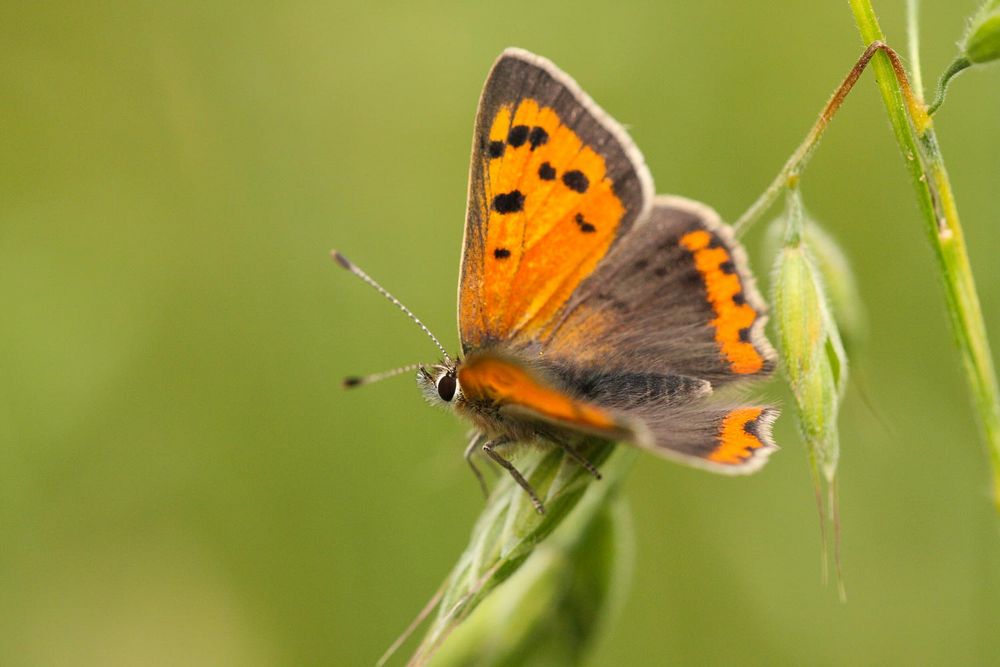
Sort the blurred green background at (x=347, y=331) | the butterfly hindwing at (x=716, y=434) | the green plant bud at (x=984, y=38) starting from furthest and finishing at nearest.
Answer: the blurred green background at (x=347, y=331), the butterfly hindwing at (x=716, y=434), the green plant bud at (x=984, y=38)

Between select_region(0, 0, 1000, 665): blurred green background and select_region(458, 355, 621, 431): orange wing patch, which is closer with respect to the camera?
select_region(458, 355, 621, 431): orange wing patch

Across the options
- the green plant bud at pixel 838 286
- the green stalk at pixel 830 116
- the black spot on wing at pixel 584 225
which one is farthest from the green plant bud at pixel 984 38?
the black spot on wing at pixel 584 225

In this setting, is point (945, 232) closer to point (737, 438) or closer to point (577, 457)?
point (737, 438)

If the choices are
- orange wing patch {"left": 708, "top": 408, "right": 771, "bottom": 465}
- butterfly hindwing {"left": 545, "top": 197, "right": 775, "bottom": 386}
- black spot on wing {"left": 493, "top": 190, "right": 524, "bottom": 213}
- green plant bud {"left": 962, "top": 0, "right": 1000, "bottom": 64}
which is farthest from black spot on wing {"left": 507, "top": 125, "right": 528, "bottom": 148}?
green plant bud {"left": 962, "top": 0, "right": 1000, "bottom": 64}

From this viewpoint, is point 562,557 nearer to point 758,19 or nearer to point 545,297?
point 545,297

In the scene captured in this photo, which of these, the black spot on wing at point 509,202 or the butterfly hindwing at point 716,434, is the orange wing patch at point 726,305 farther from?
the black spot on wing at point 509,202

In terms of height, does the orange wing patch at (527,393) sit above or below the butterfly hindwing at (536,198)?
below

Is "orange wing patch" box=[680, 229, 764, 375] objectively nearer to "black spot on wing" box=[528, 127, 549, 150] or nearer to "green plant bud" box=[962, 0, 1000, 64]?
"black spot on wing" box=[528, 127, 549, 150]

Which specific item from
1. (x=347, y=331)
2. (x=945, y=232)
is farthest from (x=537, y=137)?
(x=347, y=331)
